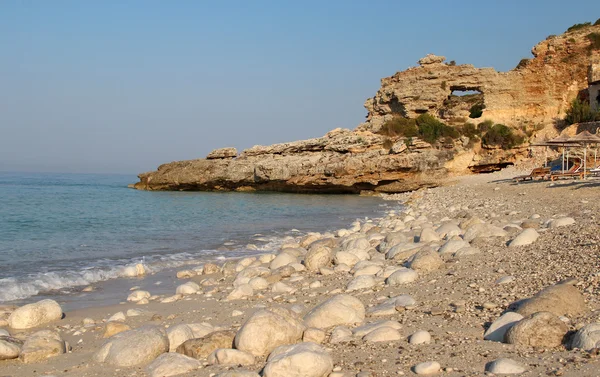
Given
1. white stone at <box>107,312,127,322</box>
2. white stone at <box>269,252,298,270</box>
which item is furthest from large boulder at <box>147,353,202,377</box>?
white stone at <box>269,252,298,270</box>

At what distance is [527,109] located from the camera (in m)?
37.9

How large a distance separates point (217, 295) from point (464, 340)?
13.8 feet

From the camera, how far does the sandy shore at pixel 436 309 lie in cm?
349

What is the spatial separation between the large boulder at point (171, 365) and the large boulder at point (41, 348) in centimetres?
129

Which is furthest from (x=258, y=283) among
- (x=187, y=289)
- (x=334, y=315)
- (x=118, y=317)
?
(x=334, y=315)

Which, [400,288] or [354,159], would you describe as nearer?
[400,288]

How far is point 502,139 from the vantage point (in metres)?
34.1

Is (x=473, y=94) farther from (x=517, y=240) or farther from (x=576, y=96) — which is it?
(x=517, y=240)

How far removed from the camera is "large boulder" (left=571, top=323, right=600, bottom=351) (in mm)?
3316

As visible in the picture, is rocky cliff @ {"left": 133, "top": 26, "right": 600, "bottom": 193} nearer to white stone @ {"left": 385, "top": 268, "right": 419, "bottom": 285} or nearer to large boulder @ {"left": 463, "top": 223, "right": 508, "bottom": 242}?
large boulder @ {"left": 463, "top": 223, "right": 508, "bottom": 242}

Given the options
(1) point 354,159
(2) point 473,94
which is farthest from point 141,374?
(2) point 473,94

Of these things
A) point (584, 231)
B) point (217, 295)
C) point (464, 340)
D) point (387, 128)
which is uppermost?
point (387, 128)

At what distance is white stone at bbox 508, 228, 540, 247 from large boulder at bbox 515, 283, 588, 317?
2993 mm

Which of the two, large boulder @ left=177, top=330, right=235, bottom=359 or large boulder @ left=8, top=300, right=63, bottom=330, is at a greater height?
large boulder @ left=177, top=330, right=235, bottom=359
